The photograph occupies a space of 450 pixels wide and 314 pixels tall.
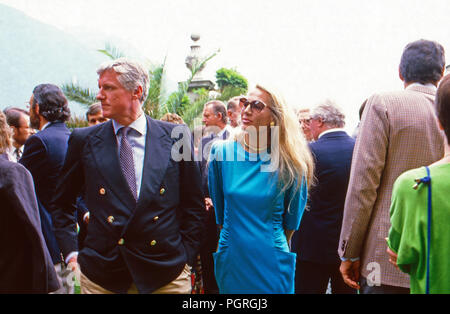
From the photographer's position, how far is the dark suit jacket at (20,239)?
259cm

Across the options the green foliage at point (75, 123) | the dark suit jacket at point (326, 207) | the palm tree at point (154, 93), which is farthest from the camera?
the palm tree at point (154, 93)

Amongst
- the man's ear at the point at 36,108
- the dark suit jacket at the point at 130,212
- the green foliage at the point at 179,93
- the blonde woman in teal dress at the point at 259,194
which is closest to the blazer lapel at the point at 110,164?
the dark suit jacket at the point at 130,212

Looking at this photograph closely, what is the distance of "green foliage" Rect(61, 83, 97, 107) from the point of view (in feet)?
41.5

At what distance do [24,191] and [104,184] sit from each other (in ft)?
1.74

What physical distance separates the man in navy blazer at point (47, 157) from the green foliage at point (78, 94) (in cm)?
915

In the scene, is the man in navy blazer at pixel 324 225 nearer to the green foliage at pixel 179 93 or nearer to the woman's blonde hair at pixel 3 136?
the woman's blonde hair at pixel 3 136

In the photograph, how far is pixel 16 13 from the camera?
1109 inches

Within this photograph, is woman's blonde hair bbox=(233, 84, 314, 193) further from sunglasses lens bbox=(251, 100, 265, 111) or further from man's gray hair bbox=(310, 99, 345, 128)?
man's gray hair bbox=(310, 99, 345, 128)

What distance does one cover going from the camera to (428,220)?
1700mm

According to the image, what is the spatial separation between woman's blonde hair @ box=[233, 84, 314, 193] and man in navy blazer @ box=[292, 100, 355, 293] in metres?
0.97

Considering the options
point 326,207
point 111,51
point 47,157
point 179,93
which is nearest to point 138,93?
point 47,157

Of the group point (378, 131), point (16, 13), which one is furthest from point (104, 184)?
point (16, 13)

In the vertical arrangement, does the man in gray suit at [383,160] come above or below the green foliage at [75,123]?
below

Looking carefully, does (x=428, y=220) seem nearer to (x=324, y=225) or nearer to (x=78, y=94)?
(x=324, y=225)
